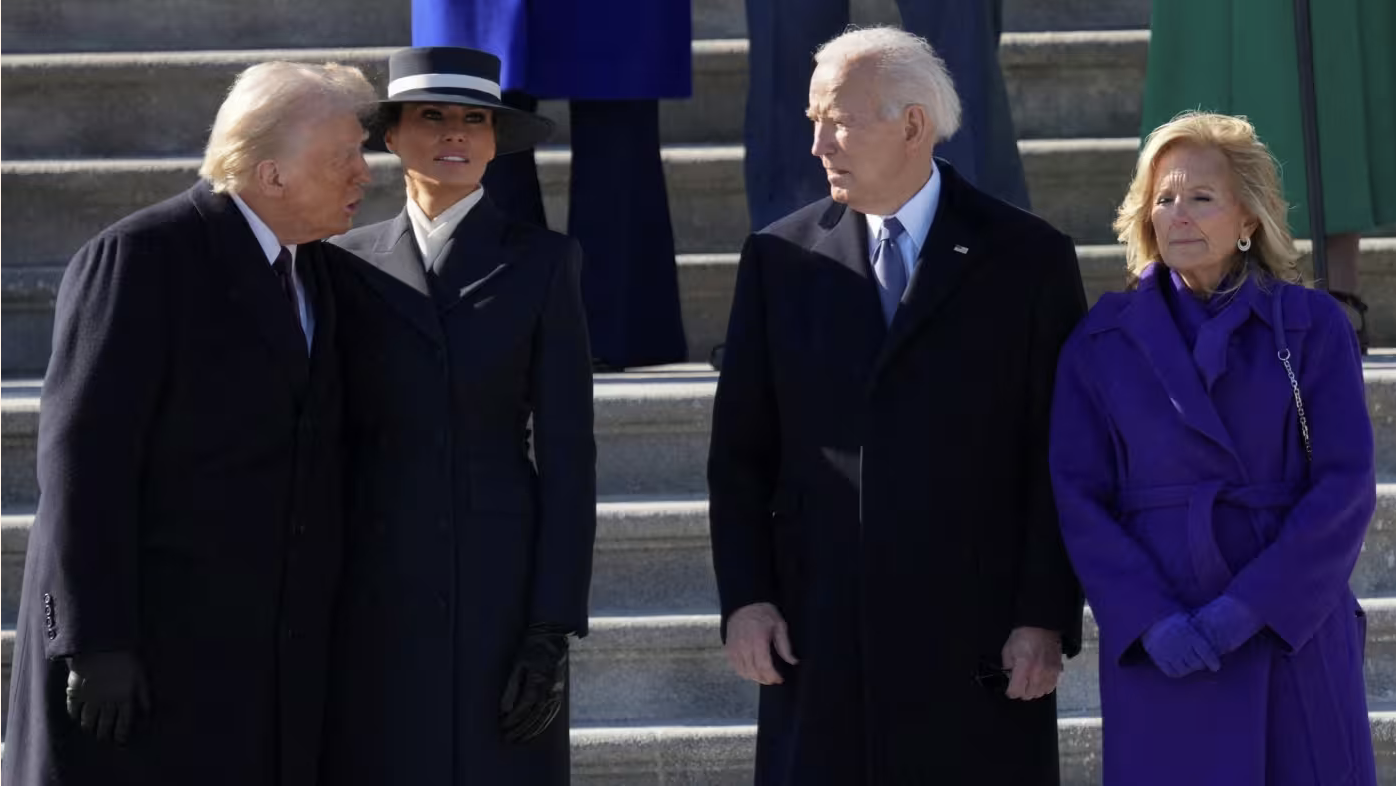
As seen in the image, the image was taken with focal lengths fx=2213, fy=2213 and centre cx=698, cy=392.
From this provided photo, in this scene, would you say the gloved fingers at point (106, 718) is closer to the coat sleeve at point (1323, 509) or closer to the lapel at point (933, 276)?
the lapel at point (933, 276)

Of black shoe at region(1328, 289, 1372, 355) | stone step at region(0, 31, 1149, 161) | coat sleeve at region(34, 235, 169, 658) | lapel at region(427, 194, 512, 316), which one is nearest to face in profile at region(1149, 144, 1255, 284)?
lapel at region(427, 194, 512, 316)

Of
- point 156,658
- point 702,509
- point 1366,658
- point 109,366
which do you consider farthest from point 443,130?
point 1366,658

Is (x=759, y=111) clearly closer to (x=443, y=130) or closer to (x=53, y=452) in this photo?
(x=443, y=130)

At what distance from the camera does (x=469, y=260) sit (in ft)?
11.9

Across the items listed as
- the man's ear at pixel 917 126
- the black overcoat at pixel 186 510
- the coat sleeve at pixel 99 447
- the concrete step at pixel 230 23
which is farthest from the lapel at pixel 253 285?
the concrete step at pixel 230 23

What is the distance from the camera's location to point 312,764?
3473 mm

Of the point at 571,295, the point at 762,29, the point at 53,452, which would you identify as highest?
the point at 762,29

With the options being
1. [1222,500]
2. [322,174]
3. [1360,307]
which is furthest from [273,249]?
[1360,307]

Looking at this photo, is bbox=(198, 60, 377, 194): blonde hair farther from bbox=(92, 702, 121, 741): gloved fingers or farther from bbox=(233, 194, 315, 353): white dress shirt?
→ bbox=(92, 702, 121, 741): gloved fingers

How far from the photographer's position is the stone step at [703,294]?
5.80 m

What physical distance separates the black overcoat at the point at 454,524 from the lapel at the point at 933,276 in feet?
1.68

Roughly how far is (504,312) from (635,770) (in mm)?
1226

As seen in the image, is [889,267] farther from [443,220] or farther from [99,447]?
[99,447]

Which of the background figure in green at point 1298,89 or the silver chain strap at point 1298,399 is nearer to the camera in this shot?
the silver chain strap at point 1298,399
